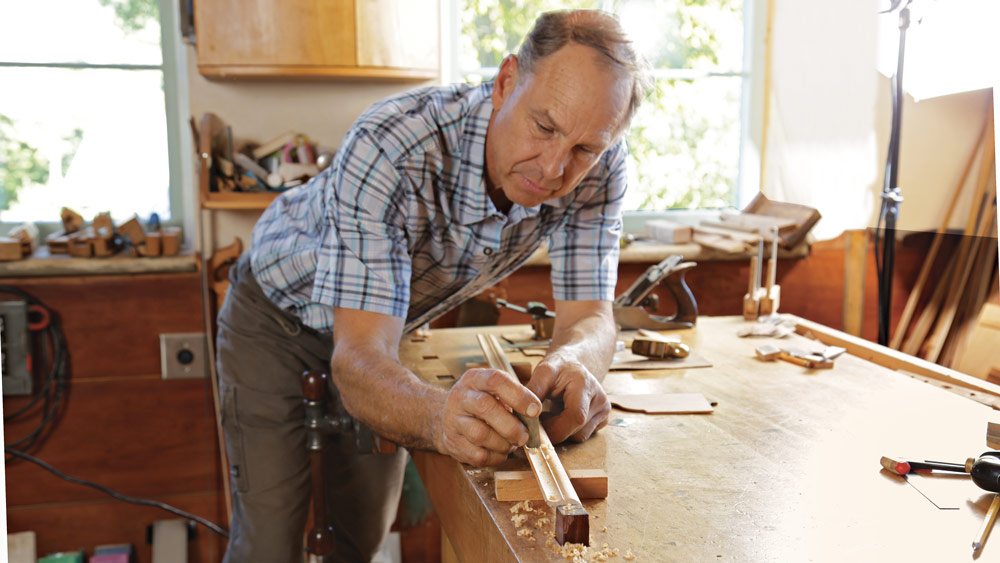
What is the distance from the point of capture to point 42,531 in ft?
8.00

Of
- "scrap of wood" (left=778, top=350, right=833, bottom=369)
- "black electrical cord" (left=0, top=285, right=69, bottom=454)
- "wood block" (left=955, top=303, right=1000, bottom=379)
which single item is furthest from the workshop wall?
"wood block" (left=955, top=303, right=1000, bottom=379)

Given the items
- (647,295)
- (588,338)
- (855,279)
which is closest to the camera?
(588,338)

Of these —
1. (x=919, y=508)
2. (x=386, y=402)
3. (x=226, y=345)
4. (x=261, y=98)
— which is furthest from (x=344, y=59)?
(x=919, y=508)

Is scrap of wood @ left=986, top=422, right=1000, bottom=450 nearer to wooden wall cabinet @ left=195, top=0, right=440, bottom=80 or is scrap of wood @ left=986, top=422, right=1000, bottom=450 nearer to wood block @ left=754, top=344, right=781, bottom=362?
wood block @ left=754, top=344, right=781, bottom=362

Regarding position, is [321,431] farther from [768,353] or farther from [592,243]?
[768,353]

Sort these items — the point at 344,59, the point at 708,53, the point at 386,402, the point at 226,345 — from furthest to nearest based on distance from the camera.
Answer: the point at 708,53 < the point at 344,59 < the point at 226,345 < the point at 386,402

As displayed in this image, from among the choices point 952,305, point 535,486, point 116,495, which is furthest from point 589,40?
point 116,495

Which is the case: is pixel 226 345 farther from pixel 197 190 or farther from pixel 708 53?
pixel 708 53

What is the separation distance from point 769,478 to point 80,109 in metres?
2.42

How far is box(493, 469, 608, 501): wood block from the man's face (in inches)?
19.8

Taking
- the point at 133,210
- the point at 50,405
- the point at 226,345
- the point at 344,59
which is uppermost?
the point at 344,59

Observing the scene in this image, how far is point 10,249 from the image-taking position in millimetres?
2307

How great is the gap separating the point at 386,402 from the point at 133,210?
189 centimetres

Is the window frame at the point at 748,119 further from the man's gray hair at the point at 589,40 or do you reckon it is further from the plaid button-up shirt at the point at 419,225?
the man's gray hair at the point at 589,40
